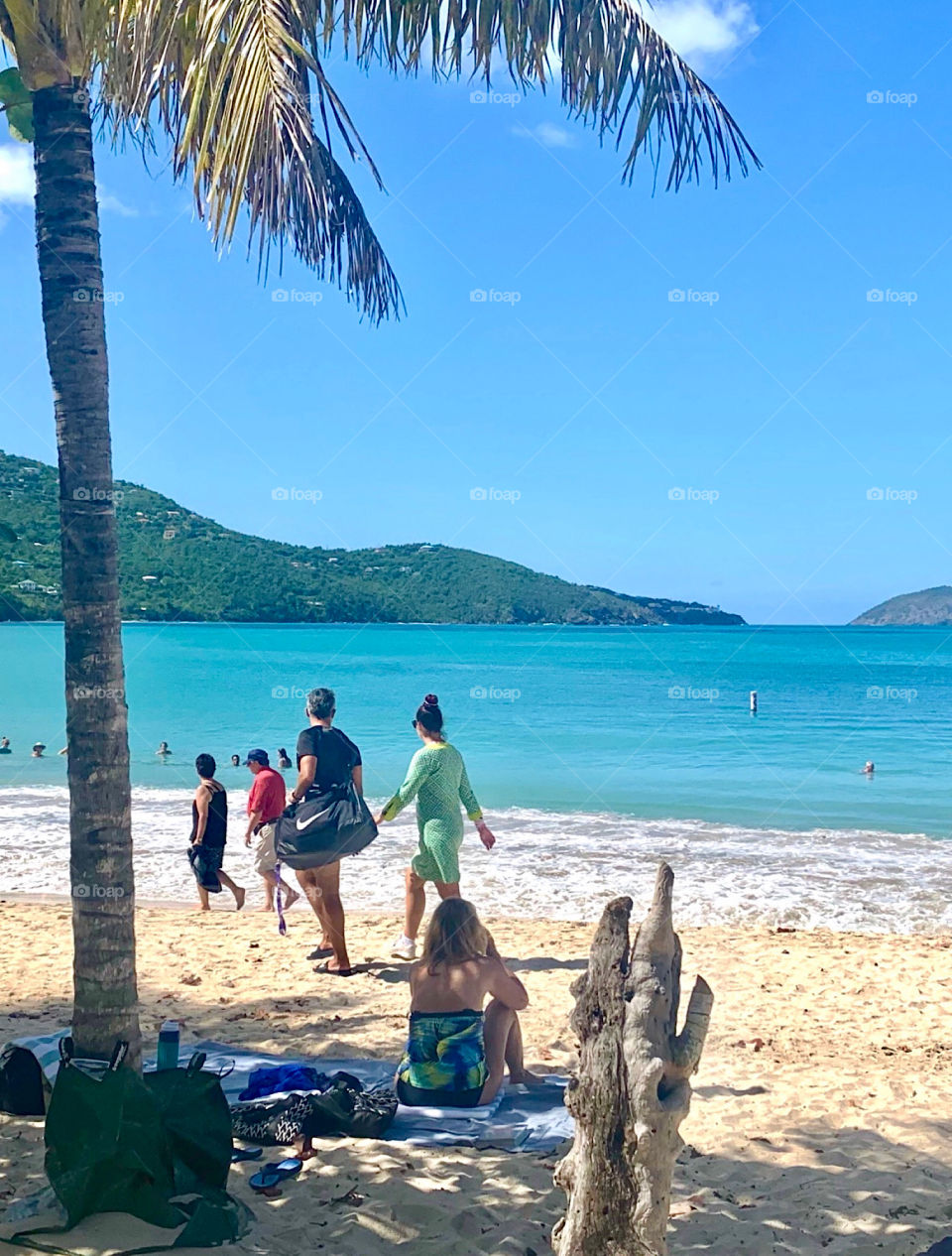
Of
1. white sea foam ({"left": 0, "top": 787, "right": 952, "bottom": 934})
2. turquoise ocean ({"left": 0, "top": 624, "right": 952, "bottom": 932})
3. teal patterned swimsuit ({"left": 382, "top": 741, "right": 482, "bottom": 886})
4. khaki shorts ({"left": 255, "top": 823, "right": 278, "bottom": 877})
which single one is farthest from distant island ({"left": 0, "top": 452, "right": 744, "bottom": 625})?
teal patterned swimsuit ({"left": 382, "top": 741, "right": 482, "bottom": 886})

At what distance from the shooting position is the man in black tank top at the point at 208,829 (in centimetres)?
988

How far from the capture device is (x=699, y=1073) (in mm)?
5859

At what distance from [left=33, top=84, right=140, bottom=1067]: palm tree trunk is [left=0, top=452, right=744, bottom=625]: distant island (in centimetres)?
6402

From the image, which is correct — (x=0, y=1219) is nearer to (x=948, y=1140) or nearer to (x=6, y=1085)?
(x=6, y=1085)

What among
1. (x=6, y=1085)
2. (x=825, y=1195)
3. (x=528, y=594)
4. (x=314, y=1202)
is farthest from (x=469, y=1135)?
(x=528, y=594)

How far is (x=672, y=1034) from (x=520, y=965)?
213 inches

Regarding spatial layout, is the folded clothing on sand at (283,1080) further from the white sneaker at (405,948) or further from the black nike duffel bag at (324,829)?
the white sneaker at (405,948)

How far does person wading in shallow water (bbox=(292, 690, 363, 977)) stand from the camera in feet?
22.7

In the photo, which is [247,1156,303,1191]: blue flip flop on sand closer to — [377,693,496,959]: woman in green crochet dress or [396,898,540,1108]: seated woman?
[396,898,540,1108]: seated woman

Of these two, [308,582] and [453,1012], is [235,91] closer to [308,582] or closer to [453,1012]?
[453,1012]

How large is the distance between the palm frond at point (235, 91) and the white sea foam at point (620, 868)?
7.71 m

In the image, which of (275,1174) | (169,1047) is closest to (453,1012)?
(275,1174)

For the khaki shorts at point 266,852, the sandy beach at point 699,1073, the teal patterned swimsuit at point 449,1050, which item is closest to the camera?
the sandy beach at point 699,1073

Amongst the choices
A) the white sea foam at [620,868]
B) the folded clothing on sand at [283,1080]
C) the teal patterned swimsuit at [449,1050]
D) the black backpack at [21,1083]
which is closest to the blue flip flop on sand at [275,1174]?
the folded clothing on sand at [283,1080]
